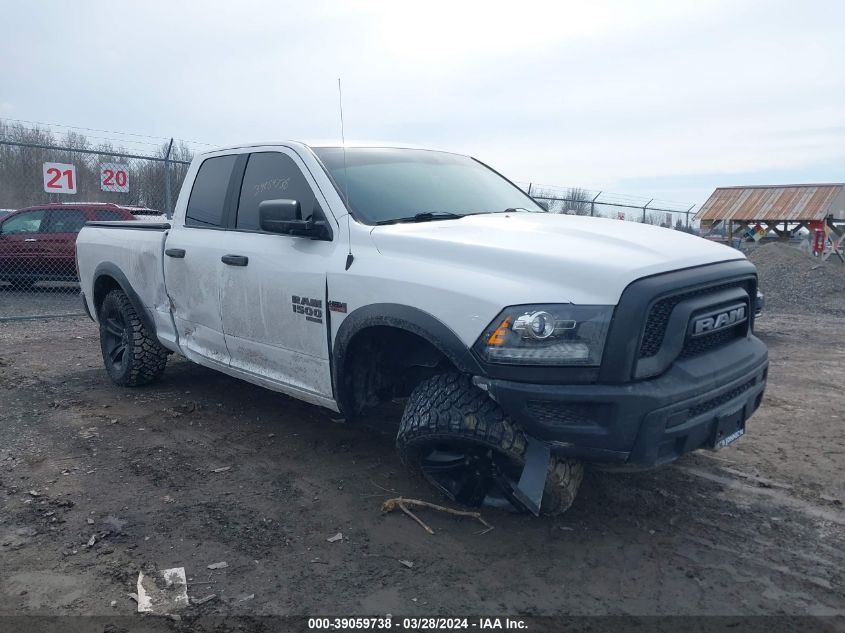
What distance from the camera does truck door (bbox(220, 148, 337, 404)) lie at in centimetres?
403

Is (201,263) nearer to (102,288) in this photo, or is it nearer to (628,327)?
(102,288)

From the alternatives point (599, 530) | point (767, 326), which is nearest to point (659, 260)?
point (599, 530)

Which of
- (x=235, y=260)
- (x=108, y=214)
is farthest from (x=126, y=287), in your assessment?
(x=108, y=214)

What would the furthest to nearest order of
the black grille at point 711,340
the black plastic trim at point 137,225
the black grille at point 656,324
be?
the black plastic trim at point 137,225 → the black grille at point 711,340 → the black grille at point 656,324

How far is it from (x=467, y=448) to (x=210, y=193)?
2895 millimetres

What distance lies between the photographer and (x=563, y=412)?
9.86 ft

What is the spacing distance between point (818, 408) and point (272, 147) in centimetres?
448

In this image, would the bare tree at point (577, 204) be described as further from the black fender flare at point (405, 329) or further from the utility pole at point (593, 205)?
the black fender flare at point (405, 329)

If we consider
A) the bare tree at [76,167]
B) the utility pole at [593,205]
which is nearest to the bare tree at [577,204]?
the utility pole at [593,205]

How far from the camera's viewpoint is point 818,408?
5457mm

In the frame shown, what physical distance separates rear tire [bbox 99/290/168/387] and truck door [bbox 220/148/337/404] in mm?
1548

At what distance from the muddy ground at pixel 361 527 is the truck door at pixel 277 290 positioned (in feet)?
2.04

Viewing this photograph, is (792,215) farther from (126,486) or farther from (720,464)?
(126,486)

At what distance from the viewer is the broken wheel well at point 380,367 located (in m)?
3.78
